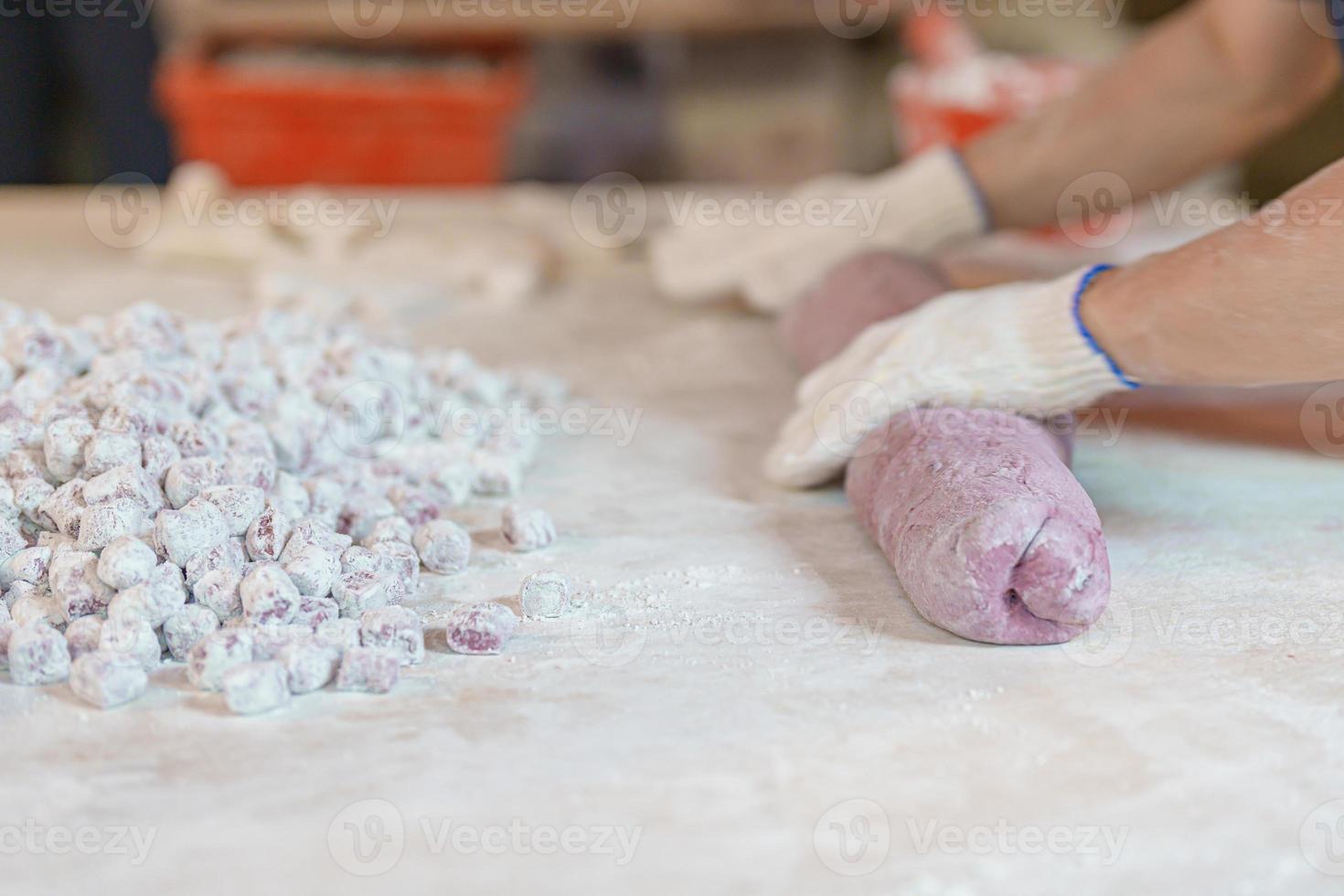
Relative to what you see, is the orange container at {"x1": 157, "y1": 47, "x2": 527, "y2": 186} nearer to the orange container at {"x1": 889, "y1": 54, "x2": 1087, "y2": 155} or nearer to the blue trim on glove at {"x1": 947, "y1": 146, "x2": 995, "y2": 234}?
the orange container at {"x1": 889, "y1": 54, "x2": 1087, "y2": 155}

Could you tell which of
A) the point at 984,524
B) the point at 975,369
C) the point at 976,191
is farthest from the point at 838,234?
the point at 984,524

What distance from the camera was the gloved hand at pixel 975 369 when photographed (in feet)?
4.00

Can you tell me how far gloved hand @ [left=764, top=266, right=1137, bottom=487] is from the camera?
122cm

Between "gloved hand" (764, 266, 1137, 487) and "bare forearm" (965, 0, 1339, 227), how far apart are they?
57cm

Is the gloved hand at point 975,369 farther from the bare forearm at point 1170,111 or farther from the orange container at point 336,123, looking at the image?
the orange container at point 336,123

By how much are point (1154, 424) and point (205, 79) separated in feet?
6.33

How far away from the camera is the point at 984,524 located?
1.00 m

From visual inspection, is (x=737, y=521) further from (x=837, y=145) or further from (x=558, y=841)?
(x=837, y=145)

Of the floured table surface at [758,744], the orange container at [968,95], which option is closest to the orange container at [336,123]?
the orange container at [968,95]

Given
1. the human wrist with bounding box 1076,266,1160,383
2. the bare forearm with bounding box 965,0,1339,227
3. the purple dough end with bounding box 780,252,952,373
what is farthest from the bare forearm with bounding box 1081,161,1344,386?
the bare forearm with bounding box 965,0,1339,227

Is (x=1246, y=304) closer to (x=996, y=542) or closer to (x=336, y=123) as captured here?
(x=996, y=542)

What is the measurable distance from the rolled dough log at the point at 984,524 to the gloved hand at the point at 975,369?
0.03 metres

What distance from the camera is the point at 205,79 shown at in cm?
255

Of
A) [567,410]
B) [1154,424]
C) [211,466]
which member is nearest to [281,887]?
[211,466]
